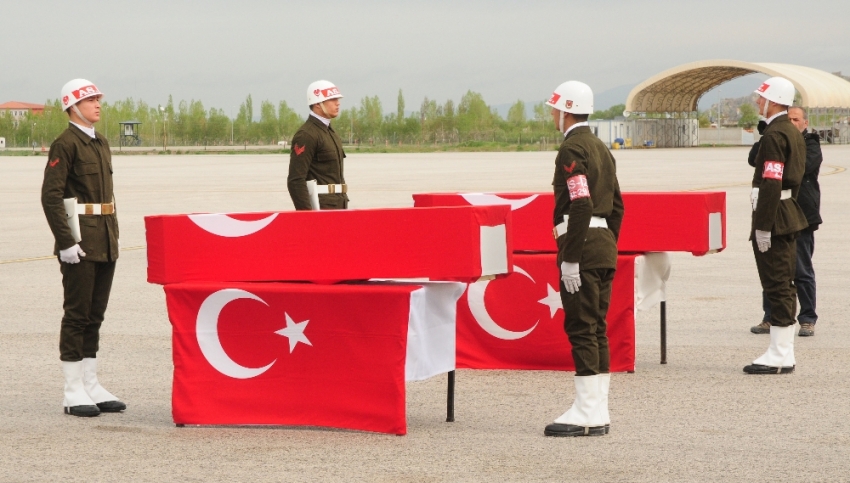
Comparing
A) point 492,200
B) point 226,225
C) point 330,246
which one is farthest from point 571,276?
point 492,200

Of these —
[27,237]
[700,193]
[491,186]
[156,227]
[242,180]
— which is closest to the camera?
[156,227]

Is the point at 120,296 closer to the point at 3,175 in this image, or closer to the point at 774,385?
the point at 774,385

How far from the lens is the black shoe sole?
6508 mm

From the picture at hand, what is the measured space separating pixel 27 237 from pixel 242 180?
65.7ft

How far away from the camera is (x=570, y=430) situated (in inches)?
256

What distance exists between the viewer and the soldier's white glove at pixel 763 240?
828 centimetres

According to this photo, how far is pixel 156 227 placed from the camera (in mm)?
Result: 6738

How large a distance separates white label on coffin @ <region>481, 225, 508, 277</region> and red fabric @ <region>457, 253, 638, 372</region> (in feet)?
6.35

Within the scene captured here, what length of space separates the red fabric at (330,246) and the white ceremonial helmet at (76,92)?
39.2 inches

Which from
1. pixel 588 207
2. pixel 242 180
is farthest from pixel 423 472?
pixel 242 180

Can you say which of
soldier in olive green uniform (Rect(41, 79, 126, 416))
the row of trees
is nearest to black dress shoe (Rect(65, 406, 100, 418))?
soldier in olive green uniform (Rect(41, 79, 126, 416))

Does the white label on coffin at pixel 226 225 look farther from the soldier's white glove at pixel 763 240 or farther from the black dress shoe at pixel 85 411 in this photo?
the soldier's white glove at pixel 763 240

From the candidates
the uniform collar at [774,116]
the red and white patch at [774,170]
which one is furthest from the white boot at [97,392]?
the uniform collar at [774,116]

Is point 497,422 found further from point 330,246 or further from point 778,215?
point 778,215
